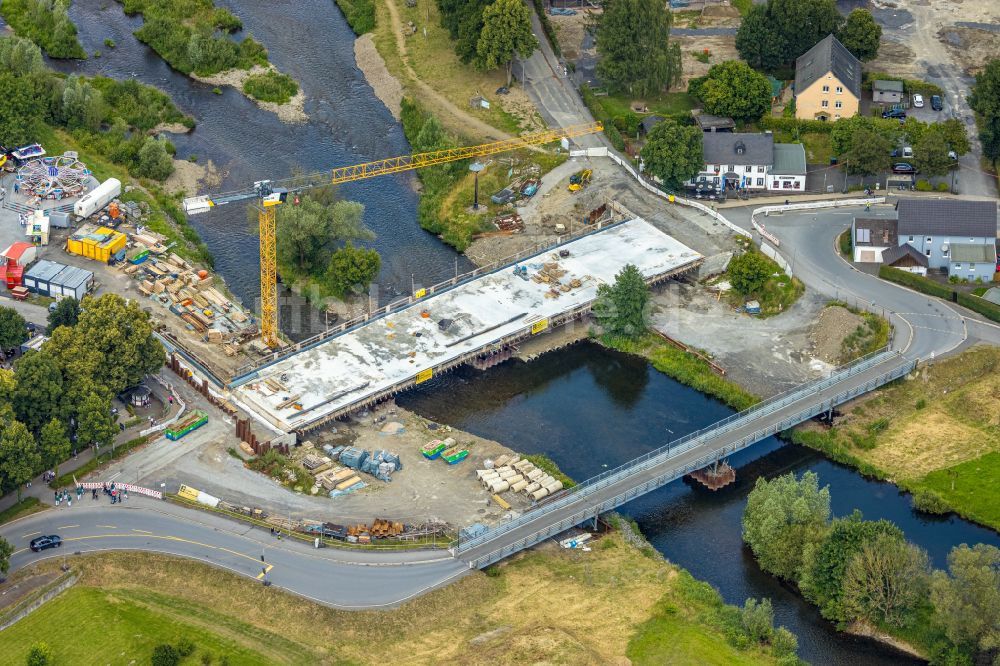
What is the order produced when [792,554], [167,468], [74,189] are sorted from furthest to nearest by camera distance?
[74,189], [167,468], [792,554]

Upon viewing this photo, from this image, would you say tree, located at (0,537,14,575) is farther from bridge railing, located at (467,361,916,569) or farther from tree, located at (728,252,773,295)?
tree, located at (728,252,773,295)

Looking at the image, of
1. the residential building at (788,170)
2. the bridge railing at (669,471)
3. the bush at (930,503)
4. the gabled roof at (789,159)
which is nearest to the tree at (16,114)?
the bridge railing at (669,471)

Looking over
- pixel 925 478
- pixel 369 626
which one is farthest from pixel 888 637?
pixel 369 626

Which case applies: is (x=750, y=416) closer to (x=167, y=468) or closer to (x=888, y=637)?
(x=888, y=637)

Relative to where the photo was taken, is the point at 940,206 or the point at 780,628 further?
the point at 940,206

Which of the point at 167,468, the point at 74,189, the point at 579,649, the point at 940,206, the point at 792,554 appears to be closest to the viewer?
the point at 579,649

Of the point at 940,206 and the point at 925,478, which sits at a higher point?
the point at 940,206

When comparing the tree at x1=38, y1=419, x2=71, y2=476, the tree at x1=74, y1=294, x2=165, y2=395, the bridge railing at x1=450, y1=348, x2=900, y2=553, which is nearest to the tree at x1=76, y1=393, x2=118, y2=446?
the tree at x1=38, y1=419, x2=71, y2=476
